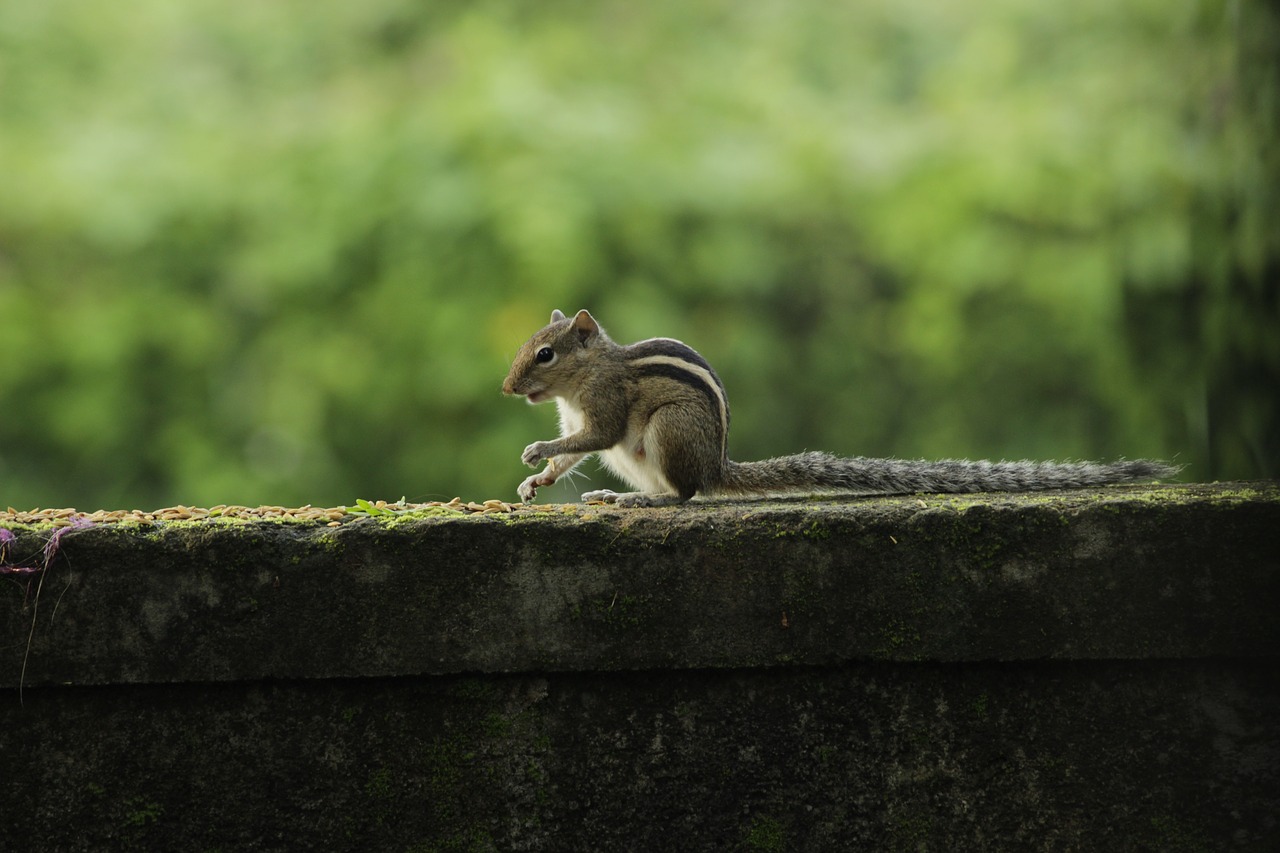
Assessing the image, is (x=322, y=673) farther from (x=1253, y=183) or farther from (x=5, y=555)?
(x=1253, y=183)

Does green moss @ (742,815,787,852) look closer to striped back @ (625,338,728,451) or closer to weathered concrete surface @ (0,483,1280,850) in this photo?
weathered concrete surface @ (0,483,1280,850)

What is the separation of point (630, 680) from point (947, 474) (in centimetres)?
106

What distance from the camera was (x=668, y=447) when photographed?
3.45 metres

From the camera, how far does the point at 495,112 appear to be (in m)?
7.71

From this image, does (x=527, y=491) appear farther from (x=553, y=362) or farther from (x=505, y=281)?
(x=505, y=281)

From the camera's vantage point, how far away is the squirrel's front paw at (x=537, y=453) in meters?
3.67

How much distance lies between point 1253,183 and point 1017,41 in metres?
7.63

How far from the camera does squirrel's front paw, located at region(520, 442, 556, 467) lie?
12.1 ft

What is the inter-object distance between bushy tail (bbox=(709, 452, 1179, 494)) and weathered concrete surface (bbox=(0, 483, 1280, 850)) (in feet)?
2.00

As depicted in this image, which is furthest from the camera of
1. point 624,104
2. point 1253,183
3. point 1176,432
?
point 624,104

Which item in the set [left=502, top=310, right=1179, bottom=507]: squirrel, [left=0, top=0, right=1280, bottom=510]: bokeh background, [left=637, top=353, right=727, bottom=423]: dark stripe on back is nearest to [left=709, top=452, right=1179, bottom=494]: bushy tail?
[left=502, top=310, right=1179, bottom=507]: squirrel

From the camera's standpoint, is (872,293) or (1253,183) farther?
(872,293)

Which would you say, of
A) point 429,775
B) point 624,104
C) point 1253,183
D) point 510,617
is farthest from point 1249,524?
point 624,104

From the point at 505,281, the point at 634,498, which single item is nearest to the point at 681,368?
the point at 634,498
